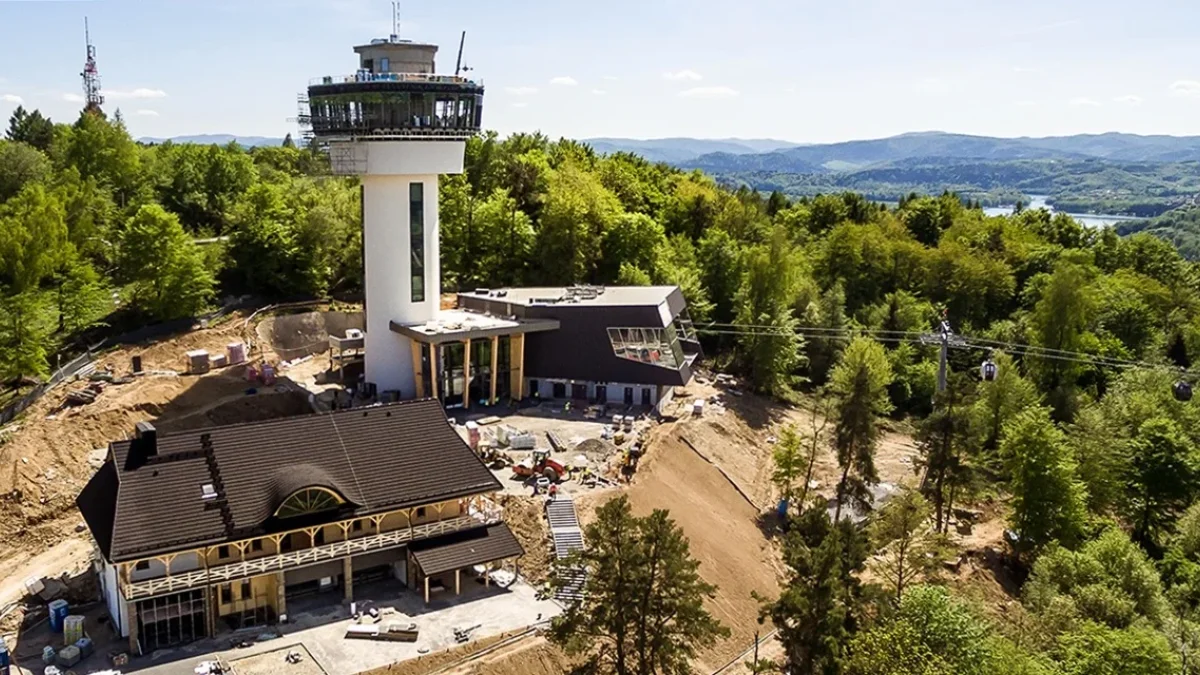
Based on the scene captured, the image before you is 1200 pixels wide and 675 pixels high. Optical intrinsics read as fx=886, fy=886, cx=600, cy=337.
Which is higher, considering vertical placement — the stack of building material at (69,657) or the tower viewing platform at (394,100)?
the tower viewing platform at (394,100)

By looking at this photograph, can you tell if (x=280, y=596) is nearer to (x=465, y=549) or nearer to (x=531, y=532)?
(x=465, y=549)

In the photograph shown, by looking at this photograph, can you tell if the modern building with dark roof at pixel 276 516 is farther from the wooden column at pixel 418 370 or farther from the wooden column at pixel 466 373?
the wooden column at pixel 418 370

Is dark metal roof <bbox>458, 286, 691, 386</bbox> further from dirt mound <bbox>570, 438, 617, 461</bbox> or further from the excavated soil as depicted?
the excavated soil

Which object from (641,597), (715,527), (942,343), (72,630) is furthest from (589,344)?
(72,630)

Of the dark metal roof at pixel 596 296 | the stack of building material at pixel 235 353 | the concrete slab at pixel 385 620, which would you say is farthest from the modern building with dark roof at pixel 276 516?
the stack of building material at pixel 235 353

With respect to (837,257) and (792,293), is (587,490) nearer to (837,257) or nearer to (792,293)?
(792,293)
